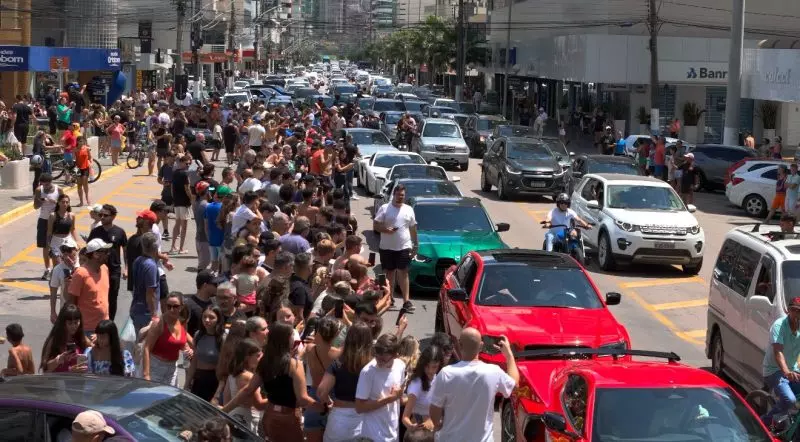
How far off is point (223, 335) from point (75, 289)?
307cm

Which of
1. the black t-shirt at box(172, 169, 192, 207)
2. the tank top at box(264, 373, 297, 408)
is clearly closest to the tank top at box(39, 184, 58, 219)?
the black t-shirt at box(172, 169, 192, 207)

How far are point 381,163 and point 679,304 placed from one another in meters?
13.8

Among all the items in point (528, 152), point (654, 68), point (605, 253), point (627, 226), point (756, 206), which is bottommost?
point (605, 253)

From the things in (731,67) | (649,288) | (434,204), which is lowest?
(649,288)

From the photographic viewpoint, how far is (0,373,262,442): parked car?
7.21 metres

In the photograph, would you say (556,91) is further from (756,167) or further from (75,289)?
(75,289)

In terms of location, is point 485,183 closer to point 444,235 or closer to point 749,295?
point 444,235

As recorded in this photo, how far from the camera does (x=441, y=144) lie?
133ft

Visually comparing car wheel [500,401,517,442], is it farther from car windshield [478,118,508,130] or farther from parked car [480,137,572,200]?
car windshield [478,118,508,130]

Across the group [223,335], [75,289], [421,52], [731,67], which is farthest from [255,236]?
[421,52]

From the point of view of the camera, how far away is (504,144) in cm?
3403

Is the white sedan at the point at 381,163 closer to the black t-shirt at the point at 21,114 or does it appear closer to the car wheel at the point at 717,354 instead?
the black t-shirt at the point at 21,114

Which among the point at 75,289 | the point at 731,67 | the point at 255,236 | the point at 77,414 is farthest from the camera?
the point at 731,67

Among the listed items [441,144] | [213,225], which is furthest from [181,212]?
[441,144]
